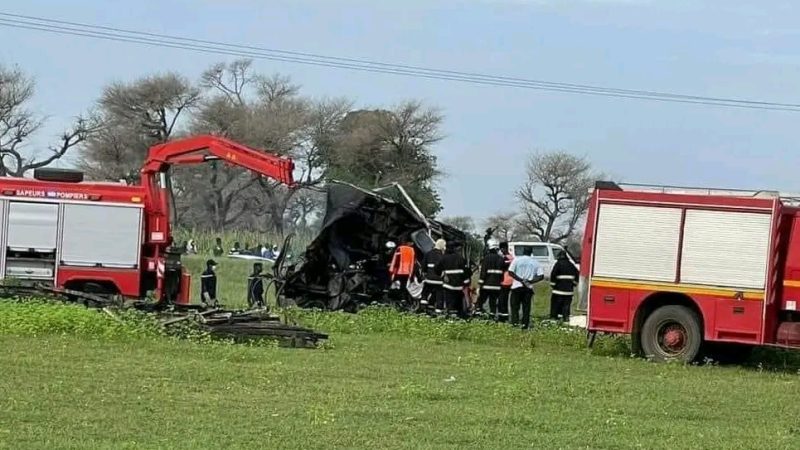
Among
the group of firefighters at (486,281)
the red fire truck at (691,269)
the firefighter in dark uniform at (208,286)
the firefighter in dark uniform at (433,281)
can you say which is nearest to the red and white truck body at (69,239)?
the group of firefighters at (486,281)

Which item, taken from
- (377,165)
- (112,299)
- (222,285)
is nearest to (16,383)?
(112,299)

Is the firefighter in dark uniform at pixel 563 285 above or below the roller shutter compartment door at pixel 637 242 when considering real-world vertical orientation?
below

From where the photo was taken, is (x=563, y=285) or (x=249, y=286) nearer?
(x=563, y=285)

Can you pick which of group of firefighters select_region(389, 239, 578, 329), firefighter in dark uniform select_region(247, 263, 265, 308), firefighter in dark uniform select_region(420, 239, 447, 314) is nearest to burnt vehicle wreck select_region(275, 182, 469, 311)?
group of firefighters select_region(389, 239, 578, 329)

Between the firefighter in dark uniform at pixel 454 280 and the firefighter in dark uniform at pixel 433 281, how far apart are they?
288mm

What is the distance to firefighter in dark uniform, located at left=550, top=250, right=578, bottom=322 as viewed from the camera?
25766 mm

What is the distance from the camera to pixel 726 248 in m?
18.5

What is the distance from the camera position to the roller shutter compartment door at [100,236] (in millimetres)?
24672

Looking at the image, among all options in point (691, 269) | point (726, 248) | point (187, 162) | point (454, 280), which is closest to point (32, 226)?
point (187, 162)

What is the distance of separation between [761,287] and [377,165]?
133 ft

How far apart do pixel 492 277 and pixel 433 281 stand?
1206 mm

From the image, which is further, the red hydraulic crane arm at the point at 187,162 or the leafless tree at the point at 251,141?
the leafless tree at the point at 251,141

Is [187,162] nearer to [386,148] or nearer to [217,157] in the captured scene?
[217,157]

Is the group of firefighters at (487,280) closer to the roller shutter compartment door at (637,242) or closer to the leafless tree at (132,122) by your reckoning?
the roller shutter compartment door at (637,242)
